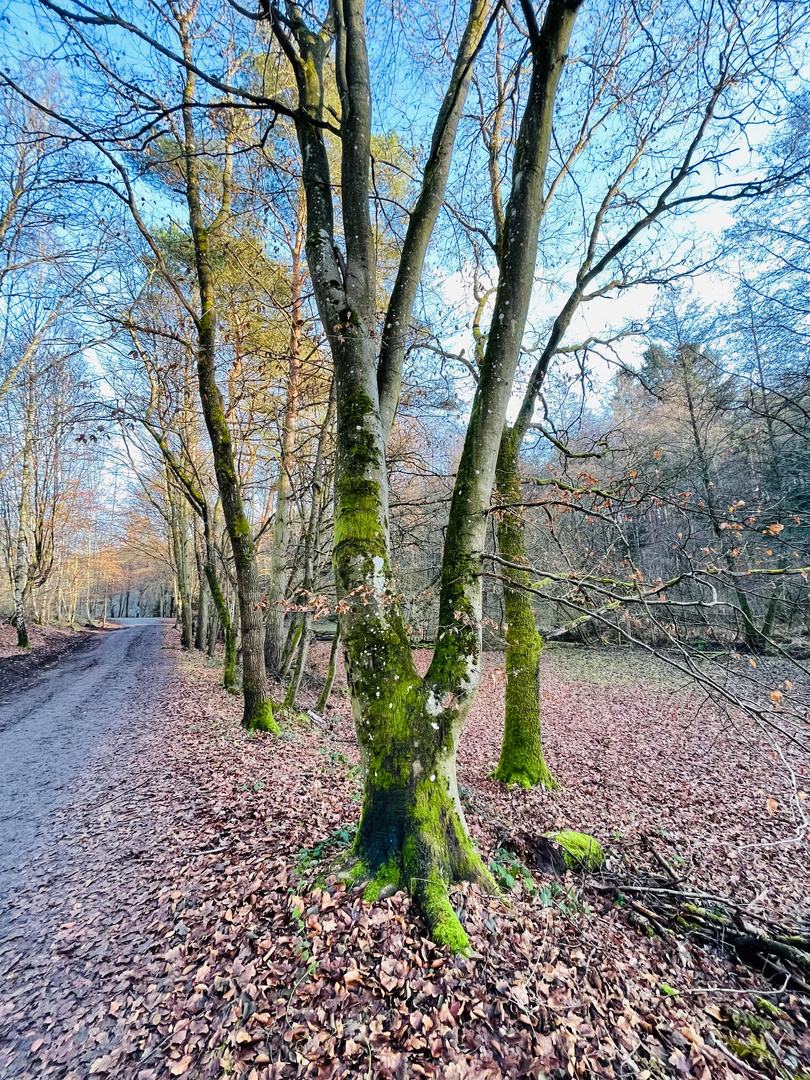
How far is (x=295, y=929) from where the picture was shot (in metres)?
2.70

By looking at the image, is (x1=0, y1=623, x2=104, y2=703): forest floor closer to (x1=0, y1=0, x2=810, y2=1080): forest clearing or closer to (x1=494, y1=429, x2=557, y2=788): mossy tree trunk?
(x1=0, y1=0, x2=810, y2=1080): forest clearing

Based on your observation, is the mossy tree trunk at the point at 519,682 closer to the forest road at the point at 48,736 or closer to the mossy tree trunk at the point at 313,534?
the mossy tree trunk at the point at 313,534

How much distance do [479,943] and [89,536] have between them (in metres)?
33.6

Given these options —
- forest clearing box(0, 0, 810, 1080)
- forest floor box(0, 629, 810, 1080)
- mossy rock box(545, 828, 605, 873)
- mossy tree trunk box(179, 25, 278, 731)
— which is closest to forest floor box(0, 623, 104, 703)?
forest clearing box(0, 0, 810, 1080)

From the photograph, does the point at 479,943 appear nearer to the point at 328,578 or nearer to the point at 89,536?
the point at 328,578

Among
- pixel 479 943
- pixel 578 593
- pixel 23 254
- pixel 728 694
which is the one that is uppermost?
pixel 23 254

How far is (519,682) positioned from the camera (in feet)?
20.9

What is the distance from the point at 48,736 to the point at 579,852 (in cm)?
869

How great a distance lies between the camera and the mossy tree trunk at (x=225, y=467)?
23.8 ft

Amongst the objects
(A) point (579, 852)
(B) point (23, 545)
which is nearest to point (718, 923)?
(A) point (579, 852)

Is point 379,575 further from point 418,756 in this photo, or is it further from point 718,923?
point 718,923

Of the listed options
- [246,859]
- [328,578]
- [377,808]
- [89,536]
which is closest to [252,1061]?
[377,808]

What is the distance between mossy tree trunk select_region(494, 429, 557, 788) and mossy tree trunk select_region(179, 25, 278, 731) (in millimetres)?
4127

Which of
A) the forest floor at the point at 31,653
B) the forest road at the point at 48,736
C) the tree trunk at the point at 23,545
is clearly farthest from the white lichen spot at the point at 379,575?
the tree trunk at the point at 23,545
